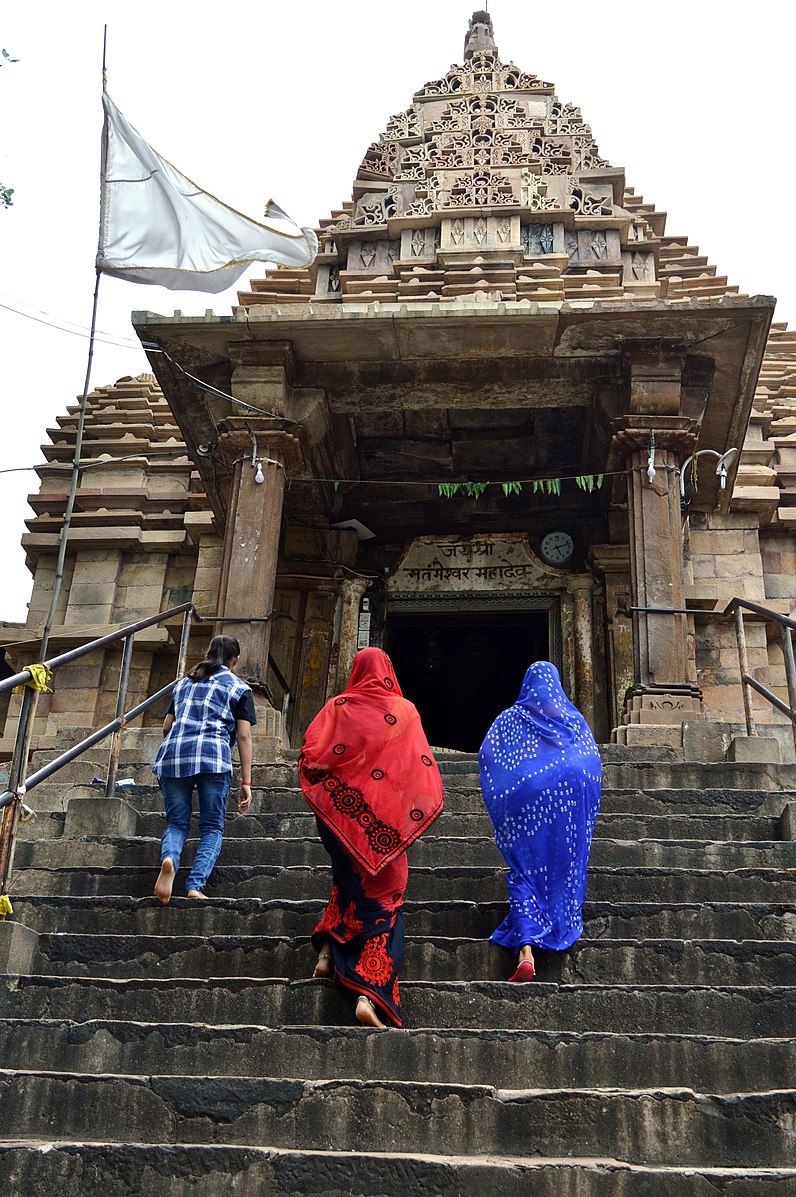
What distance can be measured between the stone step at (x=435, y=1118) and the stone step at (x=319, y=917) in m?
1.28

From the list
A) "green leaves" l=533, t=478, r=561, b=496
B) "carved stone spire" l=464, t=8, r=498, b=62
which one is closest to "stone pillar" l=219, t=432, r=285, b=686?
"green leaves" l=533, t=478, r=561, b=496

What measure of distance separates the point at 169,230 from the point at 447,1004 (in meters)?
7.03

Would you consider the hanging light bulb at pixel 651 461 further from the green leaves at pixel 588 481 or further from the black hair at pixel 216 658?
the black hair at pixel 216 658

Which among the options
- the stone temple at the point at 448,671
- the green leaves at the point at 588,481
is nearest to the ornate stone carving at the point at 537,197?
the stone temple at the point at 448,671

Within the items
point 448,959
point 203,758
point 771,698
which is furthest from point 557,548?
point 448,959

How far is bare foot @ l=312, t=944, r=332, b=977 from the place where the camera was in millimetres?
4152

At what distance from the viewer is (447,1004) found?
398cm

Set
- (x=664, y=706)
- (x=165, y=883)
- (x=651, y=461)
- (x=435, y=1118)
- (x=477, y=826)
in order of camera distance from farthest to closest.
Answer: (x=651, y=461), (x=664, y=706), (x=477, y=826), (x=165, y=883), (x=435, y=1118)

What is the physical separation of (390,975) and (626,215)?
9.51 metres

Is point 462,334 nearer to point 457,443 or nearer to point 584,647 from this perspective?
point 457,443

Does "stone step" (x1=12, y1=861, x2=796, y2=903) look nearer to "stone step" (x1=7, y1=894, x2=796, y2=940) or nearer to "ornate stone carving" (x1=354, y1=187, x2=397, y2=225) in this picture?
"stone step" (x1=7, y1=894, x2=796, y2=940)

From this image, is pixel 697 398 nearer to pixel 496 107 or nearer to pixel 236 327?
pixel 236 327

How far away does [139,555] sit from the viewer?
11914mm

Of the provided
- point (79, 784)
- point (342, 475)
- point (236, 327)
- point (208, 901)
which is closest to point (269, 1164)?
point (208, 901)
